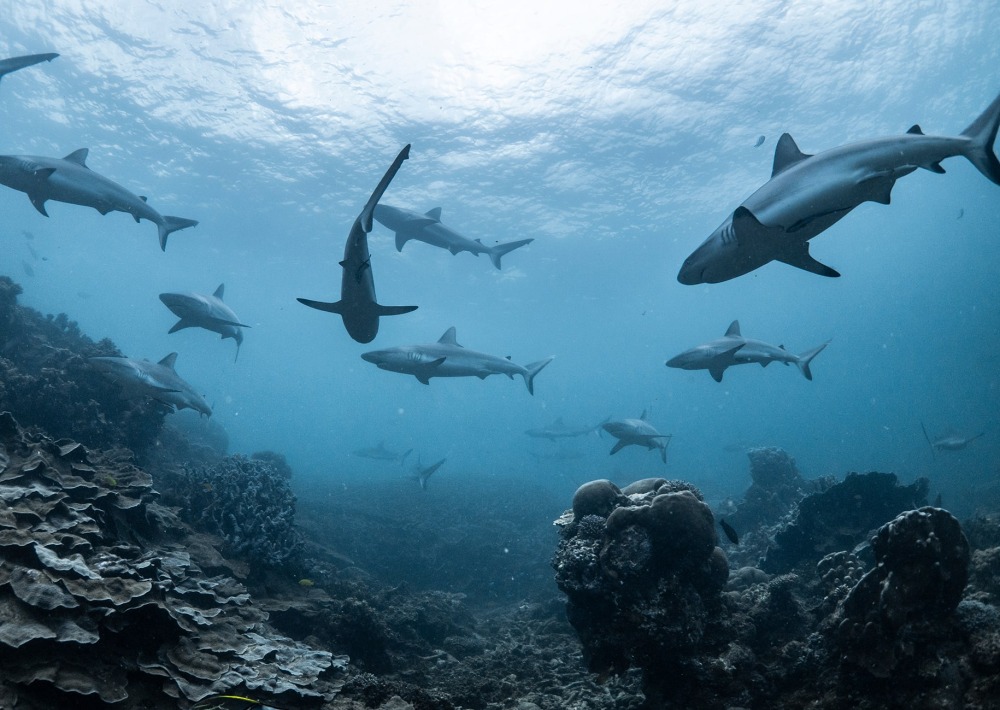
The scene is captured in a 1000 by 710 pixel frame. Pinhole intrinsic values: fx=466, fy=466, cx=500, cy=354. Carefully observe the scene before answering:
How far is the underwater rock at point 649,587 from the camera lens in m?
5.11

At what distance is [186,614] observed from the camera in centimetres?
482

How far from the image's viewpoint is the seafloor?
3770mm

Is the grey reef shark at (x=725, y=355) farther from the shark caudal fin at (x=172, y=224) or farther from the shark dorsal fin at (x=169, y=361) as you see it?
the shark dorsal fin at (x=169, y=361)

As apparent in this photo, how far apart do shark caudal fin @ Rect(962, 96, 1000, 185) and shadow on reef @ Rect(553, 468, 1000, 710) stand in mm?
3122

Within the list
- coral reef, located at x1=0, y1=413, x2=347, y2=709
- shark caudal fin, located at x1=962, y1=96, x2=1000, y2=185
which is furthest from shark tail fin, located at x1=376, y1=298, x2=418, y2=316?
shark caudal fin, located at x1=962, y1=96, x2=1000, y2=185

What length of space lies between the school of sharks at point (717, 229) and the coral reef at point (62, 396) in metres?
0.59

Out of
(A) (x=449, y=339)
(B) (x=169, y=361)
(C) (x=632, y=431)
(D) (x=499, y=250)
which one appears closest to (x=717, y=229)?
(A) (x=449, y=339)

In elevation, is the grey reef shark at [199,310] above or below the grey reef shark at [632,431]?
above

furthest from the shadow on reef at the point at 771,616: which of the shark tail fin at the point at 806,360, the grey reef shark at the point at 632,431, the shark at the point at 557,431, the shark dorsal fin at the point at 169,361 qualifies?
the shark at the point at 557,431

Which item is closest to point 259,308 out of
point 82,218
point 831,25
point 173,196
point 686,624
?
point 82,218

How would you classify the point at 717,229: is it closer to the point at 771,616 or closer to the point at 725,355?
the point at 771,616

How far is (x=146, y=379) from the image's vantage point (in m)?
9.42

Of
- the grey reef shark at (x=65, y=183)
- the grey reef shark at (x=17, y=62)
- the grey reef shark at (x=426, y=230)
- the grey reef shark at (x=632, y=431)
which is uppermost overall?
the grey reef shark at (x=426, y=230)

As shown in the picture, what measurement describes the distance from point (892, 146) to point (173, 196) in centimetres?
4130
